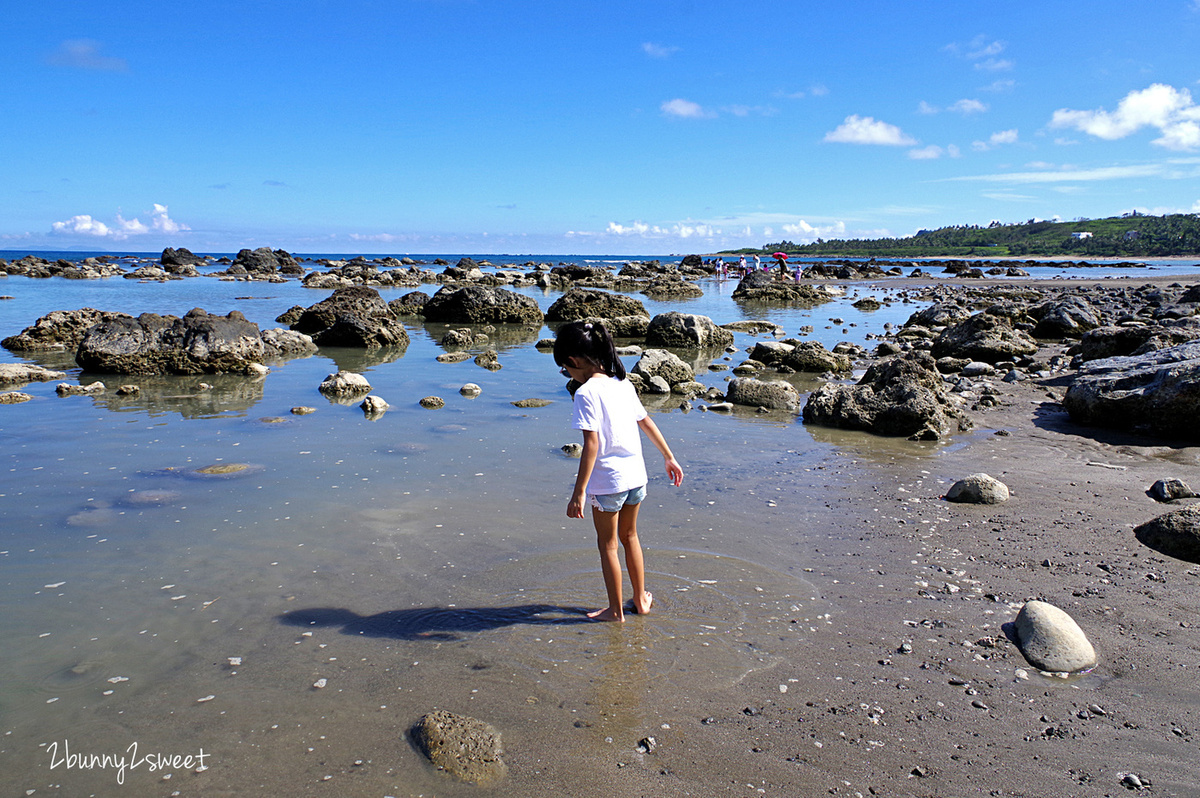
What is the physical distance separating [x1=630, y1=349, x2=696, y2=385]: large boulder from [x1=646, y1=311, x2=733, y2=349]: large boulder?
19.7ft

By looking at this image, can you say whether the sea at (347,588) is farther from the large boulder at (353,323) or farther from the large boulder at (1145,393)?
the large boulder at (353,323)

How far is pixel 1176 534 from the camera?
5.49 meters

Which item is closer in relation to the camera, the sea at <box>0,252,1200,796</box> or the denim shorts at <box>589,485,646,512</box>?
the sea at <box>0,252,1200,796</box>

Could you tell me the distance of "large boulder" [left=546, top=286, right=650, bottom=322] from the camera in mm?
25359

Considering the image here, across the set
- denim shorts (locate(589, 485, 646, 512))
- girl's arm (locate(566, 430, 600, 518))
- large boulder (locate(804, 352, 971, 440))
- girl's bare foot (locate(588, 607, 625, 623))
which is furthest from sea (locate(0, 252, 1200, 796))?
girl's arm (locate(566, 430, 600, 518))

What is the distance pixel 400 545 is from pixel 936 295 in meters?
42.7

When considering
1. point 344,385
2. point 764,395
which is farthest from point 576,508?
point 344,385

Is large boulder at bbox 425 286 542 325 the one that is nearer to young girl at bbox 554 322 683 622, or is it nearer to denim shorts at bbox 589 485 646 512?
young girl at bbox 554 322 683 622

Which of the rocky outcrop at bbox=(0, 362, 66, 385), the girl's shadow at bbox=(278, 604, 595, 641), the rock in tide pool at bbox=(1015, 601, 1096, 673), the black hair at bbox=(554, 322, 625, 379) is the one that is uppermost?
the black hair at bbox=(554, 322, 625, 379)

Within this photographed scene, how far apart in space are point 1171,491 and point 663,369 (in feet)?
26.4

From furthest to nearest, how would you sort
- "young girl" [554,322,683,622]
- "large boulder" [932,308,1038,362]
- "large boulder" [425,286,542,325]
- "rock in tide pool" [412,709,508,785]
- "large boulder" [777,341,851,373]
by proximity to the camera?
"large boulder" [425,286,542,325]
"large boulder" [932,308,1038,362]
"large boulder" [777,341,851,373]
"young girl" [554,322,683,622]
"rock in tide pool" [412,709,508,785]

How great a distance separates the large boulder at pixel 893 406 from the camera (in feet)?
31.4

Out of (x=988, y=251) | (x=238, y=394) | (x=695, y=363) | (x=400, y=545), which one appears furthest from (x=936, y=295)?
(x=988, y=251)

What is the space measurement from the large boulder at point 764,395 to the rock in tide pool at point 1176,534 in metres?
5.82
